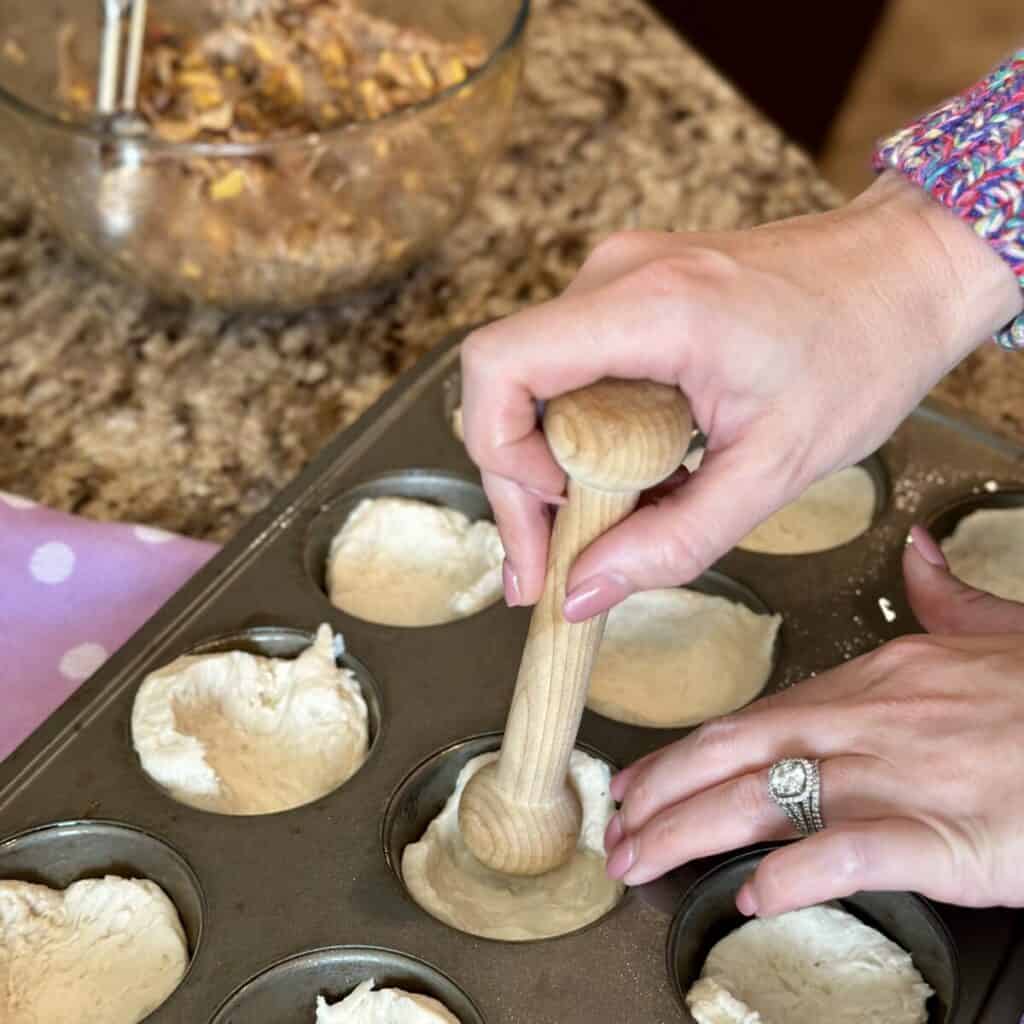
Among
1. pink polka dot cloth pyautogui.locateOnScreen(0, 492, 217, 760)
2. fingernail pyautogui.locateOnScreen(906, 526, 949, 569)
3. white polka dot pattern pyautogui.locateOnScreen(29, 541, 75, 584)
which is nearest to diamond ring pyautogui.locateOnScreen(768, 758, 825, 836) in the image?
fingernail pyautogui.locateOnScreen(906, 526, 949, 569)

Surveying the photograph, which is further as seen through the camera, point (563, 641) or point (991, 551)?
point (991, 551)

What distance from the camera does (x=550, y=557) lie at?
120 centimetres

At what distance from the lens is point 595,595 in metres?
1.15

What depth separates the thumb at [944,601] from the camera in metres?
1.41

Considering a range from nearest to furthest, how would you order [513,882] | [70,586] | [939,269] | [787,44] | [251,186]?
[939,269], [513,882], [70,586], [251,186], [787,44]

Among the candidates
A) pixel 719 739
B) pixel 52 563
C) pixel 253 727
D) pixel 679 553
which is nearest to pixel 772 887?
pixel 719 739

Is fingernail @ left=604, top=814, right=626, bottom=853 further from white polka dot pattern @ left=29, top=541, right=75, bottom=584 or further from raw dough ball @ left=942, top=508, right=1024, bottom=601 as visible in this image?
white polka dot pattern @ left=29, top=541, right=75, bottom=584

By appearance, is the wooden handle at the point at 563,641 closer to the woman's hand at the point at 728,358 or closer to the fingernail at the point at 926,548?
the woman's hand at the point at 728,358

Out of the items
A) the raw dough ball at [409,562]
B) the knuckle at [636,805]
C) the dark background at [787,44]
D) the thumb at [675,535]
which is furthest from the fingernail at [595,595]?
the dark background at [787,44]

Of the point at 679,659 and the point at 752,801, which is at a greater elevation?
the point at 752,801

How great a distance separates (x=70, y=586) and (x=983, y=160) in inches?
41.2

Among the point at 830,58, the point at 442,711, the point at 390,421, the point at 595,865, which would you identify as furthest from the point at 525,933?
the point at 830,58

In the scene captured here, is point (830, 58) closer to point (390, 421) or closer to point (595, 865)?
point (390, 421)

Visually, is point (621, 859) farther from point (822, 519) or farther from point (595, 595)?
point (822, 519)
